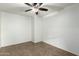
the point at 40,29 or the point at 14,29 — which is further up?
the point at 14,29

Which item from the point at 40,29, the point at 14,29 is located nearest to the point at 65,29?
the point at 40,29

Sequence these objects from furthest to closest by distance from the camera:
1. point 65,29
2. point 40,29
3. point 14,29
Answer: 1. point 40,29
2. point 14,29
3. point 65,29

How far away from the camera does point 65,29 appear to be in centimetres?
368

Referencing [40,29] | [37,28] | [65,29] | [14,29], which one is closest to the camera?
[65,29]

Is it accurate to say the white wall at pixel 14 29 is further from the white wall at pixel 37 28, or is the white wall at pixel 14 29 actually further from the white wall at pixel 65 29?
the white wall at pixel 65 29

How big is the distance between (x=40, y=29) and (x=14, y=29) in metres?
2.00

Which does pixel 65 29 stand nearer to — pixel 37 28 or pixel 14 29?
pixel 37 28

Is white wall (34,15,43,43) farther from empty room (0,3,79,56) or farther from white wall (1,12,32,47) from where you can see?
white wall (1,12,32,47)

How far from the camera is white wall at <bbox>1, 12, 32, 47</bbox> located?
440 centimetres

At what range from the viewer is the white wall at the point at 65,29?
3201 mm

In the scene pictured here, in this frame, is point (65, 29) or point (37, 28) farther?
point (37, 28)

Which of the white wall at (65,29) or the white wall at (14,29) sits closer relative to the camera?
the white wall at (65,29)

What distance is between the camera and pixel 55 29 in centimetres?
438

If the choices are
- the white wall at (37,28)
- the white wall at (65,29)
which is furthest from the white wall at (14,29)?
the white wall at (65,29)
